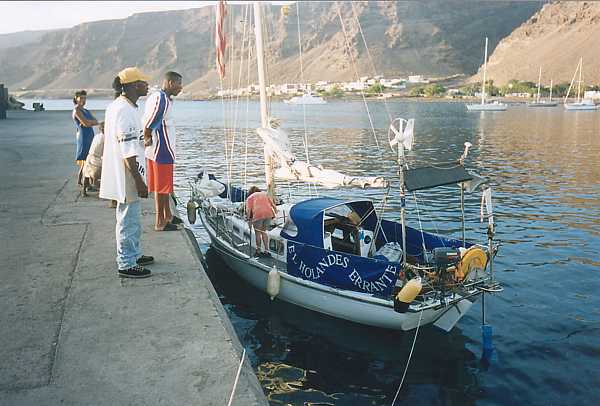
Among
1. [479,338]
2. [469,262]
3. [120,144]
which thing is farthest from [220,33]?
[479,338]

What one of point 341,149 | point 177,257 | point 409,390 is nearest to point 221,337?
point 177,257

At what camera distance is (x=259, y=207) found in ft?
38.7

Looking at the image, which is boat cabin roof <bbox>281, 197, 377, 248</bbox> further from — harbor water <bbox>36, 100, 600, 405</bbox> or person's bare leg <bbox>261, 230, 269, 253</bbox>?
harbor water <bbox>36, 100, 600, 405</bbox>

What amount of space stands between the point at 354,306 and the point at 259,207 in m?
3.18

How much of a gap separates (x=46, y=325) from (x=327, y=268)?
5.39 meters

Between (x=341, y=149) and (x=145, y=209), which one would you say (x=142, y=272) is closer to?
(x=145, y=209)

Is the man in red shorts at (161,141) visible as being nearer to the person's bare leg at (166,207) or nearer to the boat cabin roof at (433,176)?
the person's bare leg at (166,207)

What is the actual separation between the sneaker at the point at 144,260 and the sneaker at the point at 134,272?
1.75 feet

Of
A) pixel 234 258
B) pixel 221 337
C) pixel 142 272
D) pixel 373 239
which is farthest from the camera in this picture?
pixel 234 258

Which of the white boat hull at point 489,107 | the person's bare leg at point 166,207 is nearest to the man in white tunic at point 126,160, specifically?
the person's bare leg at point 166,207

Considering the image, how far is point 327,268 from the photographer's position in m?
10.3

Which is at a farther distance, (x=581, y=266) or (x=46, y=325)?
(x=581, y=266)

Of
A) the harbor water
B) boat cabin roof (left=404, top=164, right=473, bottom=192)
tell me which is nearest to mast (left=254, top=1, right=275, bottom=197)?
the harbor water

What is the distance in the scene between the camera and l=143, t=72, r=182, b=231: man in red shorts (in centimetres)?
945
